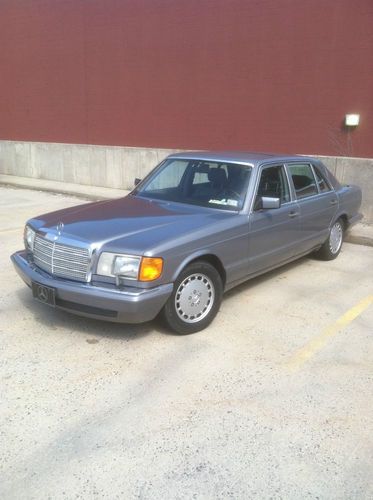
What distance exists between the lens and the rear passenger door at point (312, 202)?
18.4 feet

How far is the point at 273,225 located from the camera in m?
5.05

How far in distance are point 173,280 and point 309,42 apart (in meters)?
6.64

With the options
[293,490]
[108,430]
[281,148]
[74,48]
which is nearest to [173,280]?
[108,430]

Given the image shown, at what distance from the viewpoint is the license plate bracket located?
4.00 meters

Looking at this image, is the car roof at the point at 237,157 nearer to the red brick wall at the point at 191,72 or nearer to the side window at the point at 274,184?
the side window at the point at 274,184

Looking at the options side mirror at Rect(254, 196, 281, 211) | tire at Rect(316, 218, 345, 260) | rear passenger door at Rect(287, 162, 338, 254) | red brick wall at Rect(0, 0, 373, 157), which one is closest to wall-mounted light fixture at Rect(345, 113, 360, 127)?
red brick wall at Rect(0, 0, 373, 157)

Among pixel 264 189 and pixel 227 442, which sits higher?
pixel 264 189

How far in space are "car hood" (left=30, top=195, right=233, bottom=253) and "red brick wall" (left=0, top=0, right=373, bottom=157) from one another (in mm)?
5207

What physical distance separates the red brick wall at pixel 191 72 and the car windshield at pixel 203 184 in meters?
4.55

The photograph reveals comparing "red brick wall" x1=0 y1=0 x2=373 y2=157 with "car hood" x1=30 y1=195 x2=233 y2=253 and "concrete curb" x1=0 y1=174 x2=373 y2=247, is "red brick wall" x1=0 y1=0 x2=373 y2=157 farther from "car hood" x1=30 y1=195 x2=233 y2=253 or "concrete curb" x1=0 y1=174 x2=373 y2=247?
"car hood" x1=30 y1=195 x2=233 y2=253

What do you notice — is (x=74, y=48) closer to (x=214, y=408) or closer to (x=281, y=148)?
(x=281, y=148)

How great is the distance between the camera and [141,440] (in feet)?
9.65

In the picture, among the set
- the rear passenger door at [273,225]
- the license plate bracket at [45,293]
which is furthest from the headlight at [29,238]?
the rear passenger door at [273,225]

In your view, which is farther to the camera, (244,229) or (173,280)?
(244,229)
